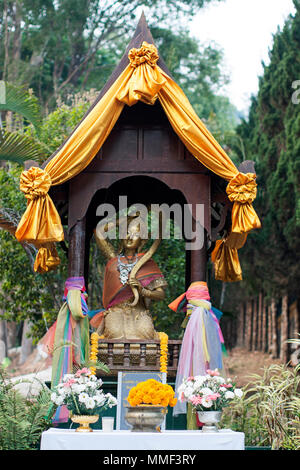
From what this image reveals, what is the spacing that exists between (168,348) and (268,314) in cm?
984

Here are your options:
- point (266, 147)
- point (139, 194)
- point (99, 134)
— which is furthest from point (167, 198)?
point (266, 147)

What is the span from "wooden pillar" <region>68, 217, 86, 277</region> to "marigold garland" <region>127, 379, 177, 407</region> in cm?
209

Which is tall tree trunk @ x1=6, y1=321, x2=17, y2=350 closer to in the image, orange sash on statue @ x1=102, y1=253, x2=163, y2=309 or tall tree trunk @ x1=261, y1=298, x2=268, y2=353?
tall tree trunk @ x1=261, y1=298, x2=268, y2=353

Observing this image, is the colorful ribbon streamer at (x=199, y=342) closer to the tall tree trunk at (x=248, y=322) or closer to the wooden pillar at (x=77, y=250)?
the wooden pillar at (x=77, y=250)

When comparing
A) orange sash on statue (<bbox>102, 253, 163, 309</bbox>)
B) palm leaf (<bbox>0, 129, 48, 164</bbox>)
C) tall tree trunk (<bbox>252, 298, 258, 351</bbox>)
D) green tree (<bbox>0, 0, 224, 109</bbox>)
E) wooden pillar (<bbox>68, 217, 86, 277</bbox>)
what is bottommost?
tall tree trunk (<bbox>252, 298, 258, 351</bbox>)

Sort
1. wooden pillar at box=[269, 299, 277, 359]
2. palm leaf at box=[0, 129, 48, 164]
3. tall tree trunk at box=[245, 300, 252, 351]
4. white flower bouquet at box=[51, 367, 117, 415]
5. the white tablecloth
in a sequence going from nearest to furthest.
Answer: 1. the white tablecloth
2. white flower bouquet at box=[51, 367, 117, 415]
3. palm leaf at box=[0, 129, 48, 164]
4. wooden pillar at box=[269, 299, 277, 359]
5. tall tree trunk at box=[245, 300, 252, 351]

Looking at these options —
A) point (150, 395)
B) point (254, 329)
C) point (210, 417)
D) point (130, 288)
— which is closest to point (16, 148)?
point (130, 288)

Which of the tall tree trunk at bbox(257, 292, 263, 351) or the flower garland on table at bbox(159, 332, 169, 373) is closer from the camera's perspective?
the flower garland on table at bbox(159, 332, 169, 373)

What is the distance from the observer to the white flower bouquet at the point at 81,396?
5.64 meters

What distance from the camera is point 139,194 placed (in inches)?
362

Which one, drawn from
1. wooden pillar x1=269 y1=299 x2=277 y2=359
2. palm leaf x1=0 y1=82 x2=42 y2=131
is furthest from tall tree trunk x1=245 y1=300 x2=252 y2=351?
palm leaf x1=0 y1=82 x2=42 y2=131

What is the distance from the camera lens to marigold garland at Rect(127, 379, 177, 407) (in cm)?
546

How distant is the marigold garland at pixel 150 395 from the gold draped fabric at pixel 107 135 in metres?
2.18
